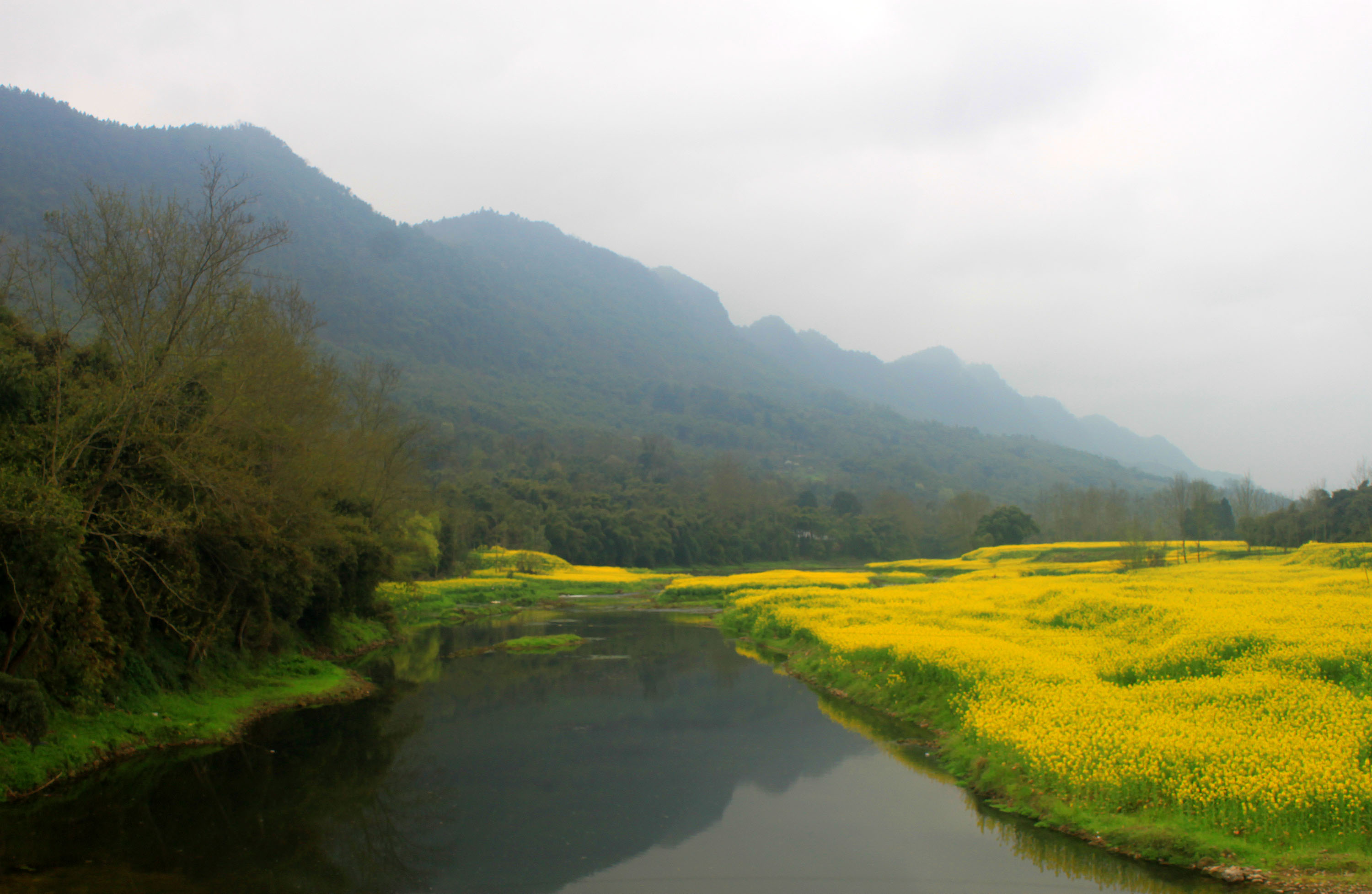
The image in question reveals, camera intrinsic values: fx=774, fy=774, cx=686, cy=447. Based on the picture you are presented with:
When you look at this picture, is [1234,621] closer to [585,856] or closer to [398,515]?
[585,856]

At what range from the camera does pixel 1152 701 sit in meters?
15.0

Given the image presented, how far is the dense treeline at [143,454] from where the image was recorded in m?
12.8

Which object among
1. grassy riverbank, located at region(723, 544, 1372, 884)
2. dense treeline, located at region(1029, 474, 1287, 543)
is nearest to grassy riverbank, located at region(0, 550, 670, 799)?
grassy riverbank, located at region(723, 544, 1372, 884)

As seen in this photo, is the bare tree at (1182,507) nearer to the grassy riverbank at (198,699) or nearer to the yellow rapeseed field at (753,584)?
the yellow rapeseed field at (753,584)

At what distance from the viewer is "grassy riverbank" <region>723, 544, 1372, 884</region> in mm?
9867

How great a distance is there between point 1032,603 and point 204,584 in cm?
2788

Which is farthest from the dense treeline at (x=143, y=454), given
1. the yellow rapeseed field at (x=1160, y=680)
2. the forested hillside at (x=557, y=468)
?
the yellow rapeseed field at (x=1160, y=680)

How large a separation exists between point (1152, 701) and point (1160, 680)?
261 centimetres

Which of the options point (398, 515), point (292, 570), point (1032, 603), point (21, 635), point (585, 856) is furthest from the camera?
point (398, 515)

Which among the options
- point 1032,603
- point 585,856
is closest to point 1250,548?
point 1032,603

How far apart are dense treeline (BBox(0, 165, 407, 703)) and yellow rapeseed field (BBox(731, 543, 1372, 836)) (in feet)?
52.6

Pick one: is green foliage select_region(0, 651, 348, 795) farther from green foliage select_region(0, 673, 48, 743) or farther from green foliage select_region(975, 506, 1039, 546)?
green foliage select_region(975, 506, 1039, 546)

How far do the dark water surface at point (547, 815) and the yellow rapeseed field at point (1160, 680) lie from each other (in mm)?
1407

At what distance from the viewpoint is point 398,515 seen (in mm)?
40094
